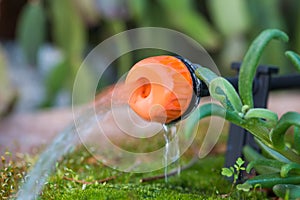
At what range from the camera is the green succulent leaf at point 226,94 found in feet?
3.01

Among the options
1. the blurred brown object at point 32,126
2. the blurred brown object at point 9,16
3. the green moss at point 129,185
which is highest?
the blurred brown object at point 9,16

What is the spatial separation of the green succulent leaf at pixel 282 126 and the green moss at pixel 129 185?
0.53 feet

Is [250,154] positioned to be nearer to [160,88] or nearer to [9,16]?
[160,88]

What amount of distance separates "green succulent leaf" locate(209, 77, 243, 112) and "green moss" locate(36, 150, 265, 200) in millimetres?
189

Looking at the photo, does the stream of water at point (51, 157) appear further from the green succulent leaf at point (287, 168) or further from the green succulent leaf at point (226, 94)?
the green succulent leaf at point (287, 168)

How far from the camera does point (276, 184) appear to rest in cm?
97

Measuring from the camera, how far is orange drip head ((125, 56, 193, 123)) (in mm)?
934

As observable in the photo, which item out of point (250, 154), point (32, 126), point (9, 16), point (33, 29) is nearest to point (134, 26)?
point (33, 29)

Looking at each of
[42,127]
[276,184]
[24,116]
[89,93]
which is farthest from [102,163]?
[89,93]

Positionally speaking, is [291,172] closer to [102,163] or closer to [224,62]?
[102,163]

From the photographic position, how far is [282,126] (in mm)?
870

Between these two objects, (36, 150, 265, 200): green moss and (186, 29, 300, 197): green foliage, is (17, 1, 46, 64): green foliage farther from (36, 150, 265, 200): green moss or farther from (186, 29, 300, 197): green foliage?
(186, 29, 300, 197): green foliage

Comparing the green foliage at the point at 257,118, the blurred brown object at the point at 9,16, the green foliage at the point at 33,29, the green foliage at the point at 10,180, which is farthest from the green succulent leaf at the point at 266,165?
the blurred brown object at the point at 9,16

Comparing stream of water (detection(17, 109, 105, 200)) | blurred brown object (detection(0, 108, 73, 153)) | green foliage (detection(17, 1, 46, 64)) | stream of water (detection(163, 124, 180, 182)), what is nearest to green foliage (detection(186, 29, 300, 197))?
stream of water (detection(163, 124, 180, 182))
